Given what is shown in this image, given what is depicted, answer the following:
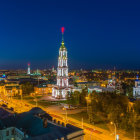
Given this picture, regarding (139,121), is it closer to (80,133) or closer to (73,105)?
(80,133)

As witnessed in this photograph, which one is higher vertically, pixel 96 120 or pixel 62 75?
pixel 62 75

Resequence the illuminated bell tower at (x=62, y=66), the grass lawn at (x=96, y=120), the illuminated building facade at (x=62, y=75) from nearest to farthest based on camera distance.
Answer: the grass lawn at (x=96, y=120), the illuminated building facade at (x=62, y=75), the illuminated bell tower at (x=62, y=66)

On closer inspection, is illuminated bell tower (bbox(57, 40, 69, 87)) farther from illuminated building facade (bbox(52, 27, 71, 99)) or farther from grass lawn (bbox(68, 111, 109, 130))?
grass lawn (bbox(68, 111, 109, 130))

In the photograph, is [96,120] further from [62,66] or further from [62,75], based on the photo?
[62,66]

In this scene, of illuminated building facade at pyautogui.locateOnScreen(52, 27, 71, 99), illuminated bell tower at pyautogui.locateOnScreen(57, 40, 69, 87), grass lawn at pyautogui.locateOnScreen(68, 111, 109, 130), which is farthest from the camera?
illuminated bell tower at pyautogui.locateOnScreen(57, 40, 69, 87)

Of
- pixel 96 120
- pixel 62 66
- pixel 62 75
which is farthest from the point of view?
pixel 62 75

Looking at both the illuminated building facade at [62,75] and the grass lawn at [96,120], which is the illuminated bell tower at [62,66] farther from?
the grass lawn at [96,120]

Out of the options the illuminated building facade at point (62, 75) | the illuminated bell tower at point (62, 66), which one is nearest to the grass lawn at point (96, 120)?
the illuminated building facade at point (62, 75)

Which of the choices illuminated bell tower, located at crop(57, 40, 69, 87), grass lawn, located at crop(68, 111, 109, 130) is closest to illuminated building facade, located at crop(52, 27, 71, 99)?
illuminated bell tower, located at crop(57, 40, 69, 87)

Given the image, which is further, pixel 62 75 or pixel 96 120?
pixel 62 75

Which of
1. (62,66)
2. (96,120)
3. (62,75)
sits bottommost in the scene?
(96,120)

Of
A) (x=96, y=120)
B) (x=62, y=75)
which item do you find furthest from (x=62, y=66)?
(x=96, y=120)

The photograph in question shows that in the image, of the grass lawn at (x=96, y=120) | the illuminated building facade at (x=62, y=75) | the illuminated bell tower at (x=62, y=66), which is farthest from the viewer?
the illuminated bell tower at (x=62, y=66)

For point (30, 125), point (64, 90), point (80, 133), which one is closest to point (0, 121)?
point (30, 125)
